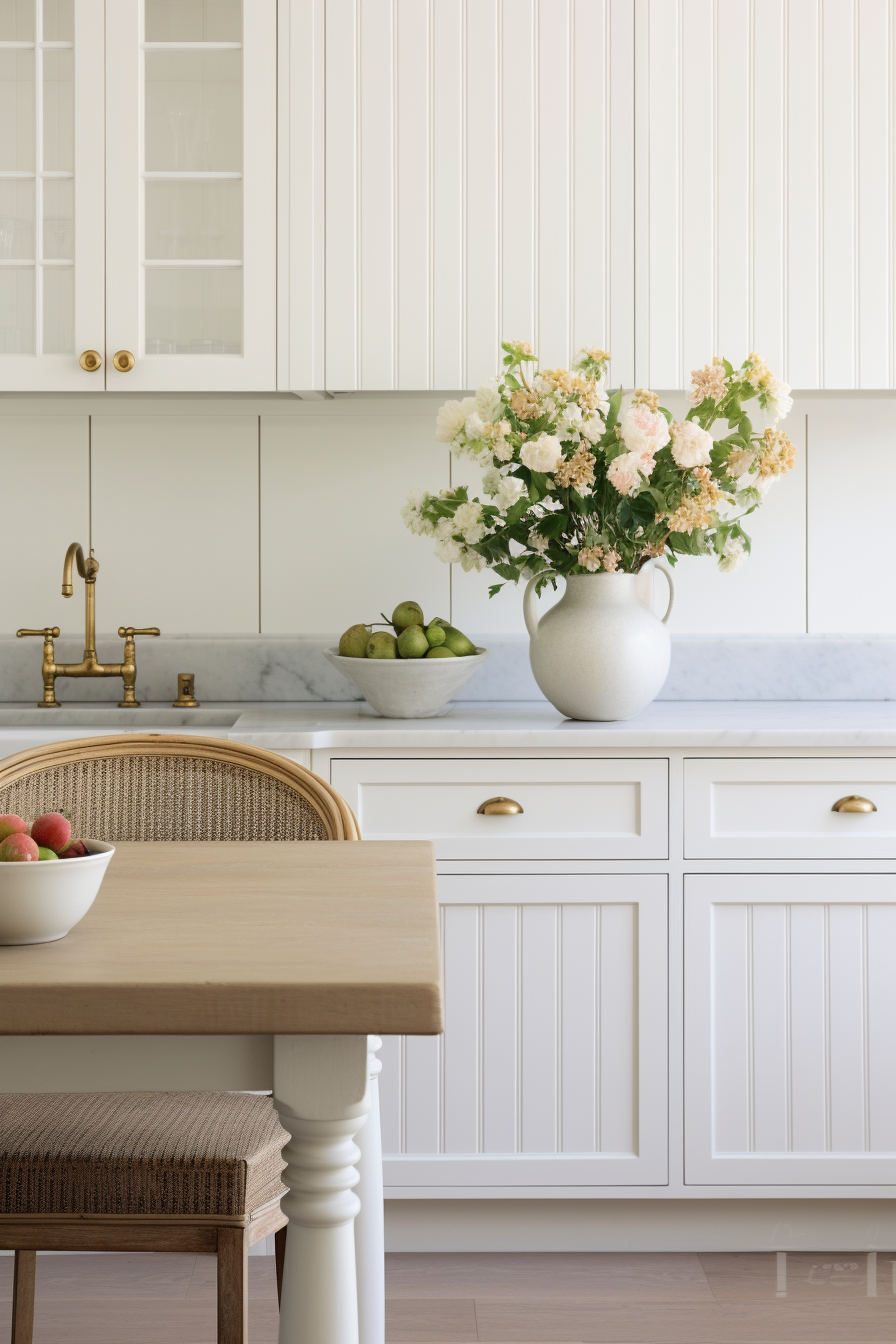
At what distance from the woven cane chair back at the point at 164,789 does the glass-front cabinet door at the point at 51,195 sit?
0.99 metres

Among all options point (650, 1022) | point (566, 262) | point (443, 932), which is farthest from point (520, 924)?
point (566, 262)

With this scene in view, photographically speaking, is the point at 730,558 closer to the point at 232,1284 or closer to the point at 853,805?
the point at 853,805

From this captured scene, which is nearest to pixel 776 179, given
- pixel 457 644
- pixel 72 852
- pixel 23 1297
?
pixel 457 644

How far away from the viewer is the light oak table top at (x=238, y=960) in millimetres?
823

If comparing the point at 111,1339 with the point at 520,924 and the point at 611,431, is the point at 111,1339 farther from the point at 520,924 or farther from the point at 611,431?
the point at 611,431

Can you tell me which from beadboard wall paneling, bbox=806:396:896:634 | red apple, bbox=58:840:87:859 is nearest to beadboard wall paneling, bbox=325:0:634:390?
beadboard wall paneling, bbox=806:396:896:634

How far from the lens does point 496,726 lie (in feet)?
6.95

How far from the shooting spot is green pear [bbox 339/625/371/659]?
89.2 inches

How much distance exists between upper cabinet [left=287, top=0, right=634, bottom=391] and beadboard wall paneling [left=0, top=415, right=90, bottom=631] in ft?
2.16

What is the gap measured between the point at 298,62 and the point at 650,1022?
178 cm

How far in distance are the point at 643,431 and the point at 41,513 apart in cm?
135

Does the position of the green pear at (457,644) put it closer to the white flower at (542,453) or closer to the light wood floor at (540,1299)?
the white flower at (542,453)

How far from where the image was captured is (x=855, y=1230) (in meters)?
2.17

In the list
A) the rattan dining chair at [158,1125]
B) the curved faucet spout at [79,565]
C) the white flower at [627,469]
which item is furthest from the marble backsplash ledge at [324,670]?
the rattan dining chair at [158,1125]
